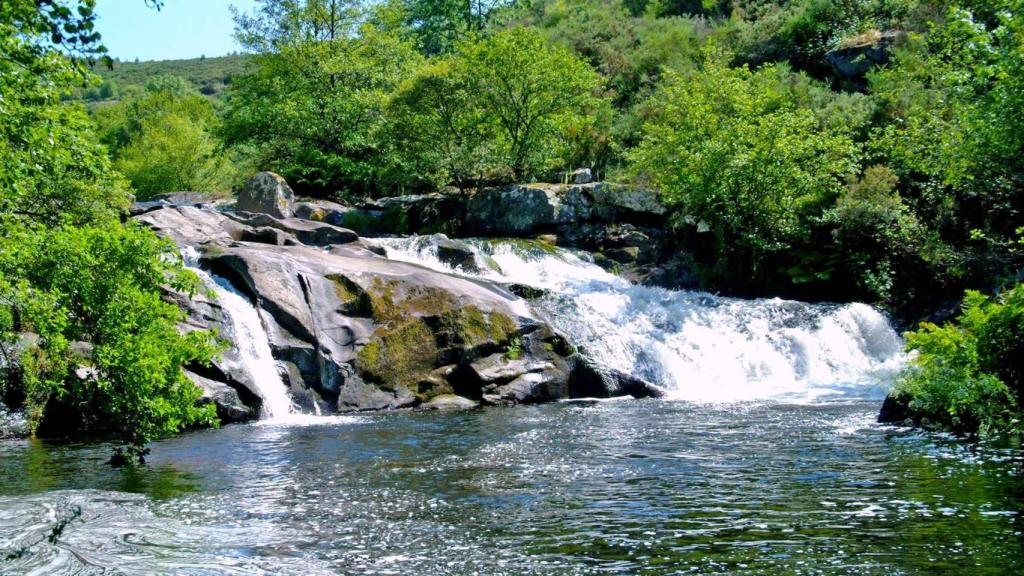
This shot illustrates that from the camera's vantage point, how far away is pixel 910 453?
11.5 metres

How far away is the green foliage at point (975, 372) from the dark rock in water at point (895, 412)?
23 cm

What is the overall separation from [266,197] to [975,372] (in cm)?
2630

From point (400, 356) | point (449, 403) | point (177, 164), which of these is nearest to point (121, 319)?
point (400, 356)

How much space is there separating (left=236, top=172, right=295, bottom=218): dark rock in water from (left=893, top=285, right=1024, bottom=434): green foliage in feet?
81.4

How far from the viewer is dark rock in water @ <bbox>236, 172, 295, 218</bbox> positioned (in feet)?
107

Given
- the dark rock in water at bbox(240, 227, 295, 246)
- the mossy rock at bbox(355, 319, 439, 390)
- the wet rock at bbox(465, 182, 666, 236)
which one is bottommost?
the mossy rock at bbox(355, 319, 439, 390)

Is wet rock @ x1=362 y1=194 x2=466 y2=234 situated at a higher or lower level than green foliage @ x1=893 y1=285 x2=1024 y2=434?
higher

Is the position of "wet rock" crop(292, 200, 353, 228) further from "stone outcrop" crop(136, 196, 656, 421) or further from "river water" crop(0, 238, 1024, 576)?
"river water" crop(0, 238, 1024, 576)

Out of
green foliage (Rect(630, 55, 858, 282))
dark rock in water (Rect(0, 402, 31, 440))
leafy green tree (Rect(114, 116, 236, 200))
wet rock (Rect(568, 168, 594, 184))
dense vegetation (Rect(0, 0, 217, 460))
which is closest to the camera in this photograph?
dense vegetation (Rect(0, 0, 217, 460))

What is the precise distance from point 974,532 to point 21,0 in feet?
31.4

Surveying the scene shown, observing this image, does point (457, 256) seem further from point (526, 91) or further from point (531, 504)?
point (531, 504)

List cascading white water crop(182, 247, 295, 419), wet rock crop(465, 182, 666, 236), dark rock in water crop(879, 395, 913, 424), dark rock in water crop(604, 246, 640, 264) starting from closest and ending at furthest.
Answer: dark rock in water crop(879, 395, 913, 424) < cascading white water crop(182, 247, 295, 419) < dark rock in water crop(604, 246, 640, 264) < wet rock crop(465, 182, 666, 236)

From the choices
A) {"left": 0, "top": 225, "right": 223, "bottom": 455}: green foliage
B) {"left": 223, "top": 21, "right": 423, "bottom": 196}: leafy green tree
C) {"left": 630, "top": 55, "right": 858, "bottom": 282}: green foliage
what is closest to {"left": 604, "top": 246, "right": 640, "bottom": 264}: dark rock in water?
{"left": 630, "top": 55, "right": 858, "bottom": 282}: green foliage

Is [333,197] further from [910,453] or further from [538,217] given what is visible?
[910,453]
